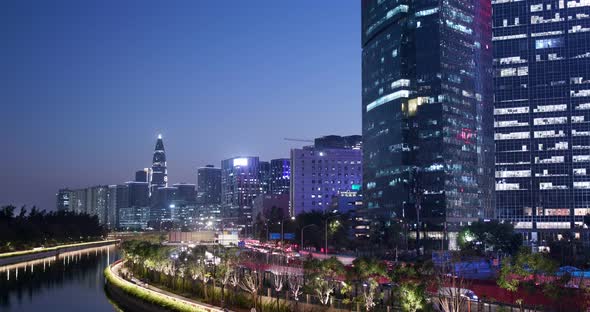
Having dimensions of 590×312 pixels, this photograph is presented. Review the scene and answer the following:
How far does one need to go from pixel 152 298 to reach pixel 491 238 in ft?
280

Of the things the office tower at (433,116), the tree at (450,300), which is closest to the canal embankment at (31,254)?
the office tower at (433,116)

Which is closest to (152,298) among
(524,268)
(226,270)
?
(226,270)

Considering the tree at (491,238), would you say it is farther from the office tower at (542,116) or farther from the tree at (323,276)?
the tree at (323,276)

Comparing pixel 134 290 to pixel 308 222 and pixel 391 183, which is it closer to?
pixel 308 222

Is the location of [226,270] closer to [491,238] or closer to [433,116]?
[491,238]

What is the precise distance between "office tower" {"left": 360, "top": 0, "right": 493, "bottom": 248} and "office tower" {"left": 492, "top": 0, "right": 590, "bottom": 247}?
20.0 ft

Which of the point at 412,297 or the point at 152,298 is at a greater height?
the point at 412,297

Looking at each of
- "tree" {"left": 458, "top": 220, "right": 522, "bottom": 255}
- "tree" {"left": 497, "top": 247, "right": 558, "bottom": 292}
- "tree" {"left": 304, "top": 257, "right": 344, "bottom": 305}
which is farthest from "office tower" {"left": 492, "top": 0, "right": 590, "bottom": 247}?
"tree" {"left": 497, "top": 247, "right": 558, "bottom": 292}

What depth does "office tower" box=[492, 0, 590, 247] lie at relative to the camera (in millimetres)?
175500

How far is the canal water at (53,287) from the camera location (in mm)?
76062

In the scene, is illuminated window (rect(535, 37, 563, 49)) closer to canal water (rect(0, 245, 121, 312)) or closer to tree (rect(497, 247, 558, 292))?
canal water (rect(0, 245, 121, 312))

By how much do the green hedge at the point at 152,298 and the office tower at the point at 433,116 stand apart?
310 ft

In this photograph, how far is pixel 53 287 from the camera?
93.8m

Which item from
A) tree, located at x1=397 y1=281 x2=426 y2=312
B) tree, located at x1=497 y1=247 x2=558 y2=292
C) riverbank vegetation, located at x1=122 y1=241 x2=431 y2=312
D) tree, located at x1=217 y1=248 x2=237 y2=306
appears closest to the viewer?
tree, located at x1=397 y1=281 x2=426 y2=312
